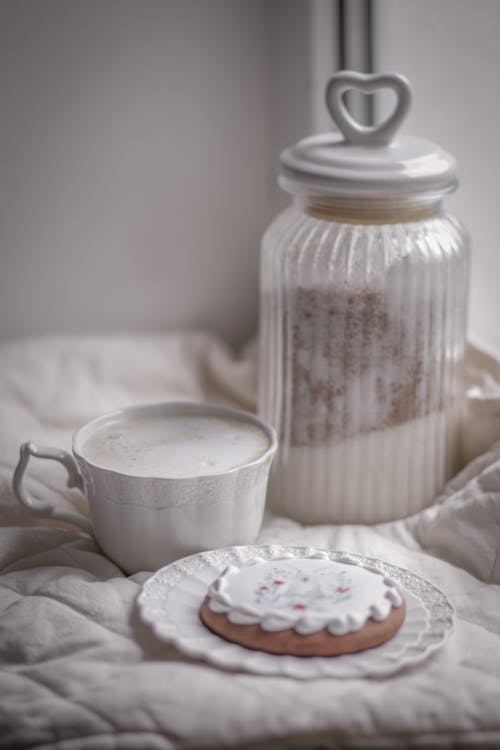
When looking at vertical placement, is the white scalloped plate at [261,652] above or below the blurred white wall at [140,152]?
below

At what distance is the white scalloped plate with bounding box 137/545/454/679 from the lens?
1.82ft

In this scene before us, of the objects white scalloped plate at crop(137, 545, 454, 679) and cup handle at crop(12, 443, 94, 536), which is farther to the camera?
cup handle at crop(12, 443, 94, 536)

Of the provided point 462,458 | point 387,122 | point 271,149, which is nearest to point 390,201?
point 387,122

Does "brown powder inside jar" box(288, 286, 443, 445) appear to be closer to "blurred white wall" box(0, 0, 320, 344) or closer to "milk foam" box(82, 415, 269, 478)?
"milk foam" box(82, 415, 269, 478)

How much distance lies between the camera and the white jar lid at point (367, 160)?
712mm

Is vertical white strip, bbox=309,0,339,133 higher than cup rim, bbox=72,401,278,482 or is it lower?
higher

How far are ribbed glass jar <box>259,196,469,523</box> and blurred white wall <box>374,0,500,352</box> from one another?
5.5 inches

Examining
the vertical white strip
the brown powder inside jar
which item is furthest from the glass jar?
the vertical white strip

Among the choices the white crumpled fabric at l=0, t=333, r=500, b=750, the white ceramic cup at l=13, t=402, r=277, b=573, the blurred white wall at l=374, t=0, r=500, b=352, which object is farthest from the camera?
the blurred white wall at l=374, t=0, r=500, b=352

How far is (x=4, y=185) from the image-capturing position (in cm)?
98

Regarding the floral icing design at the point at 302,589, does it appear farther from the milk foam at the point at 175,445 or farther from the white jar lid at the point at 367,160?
the white jar lid at the point at 367,160

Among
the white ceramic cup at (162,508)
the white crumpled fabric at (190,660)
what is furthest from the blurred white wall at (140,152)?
the white ceramic cup at (162,508)

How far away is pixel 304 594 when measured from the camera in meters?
0.61

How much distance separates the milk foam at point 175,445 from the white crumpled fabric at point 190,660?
2.7 inches
